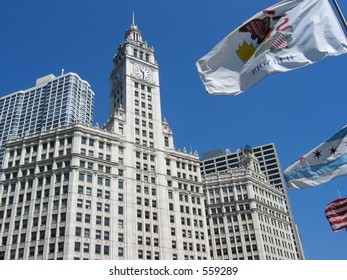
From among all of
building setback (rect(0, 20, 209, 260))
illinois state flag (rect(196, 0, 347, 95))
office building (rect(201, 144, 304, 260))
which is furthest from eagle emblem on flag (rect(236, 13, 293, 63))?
office building (rect(201, 144, 304, 260))

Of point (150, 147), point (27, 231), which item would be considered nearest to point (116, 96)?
point (150, 147)

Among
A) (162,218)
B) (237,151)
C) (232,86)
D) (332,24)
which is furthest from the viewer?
(237,151)

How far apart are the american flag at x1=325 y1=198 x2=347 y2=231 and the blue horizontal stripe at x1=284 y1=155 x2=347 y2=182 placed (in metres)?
9.88

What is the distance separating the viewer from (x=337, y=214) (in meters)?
32.8

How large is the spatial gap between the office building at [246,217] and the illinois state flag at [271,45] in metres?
98.4

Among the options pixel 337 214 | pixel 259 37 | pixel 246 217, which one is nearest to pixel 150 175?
pixel 246 217

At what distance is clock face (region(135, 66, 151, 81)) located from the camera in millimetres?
117625

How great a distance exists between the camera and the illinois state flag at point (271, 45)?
20875 mm

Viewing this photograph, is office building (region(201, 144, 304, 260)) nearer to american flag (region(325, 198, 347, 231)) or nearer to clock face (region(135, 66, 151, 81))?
clock face (region(135, 66, 151, 81))

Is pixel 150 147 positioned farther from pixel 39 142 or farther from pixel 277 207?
pixel 277 207

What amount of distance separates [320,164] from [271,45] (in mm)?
7900

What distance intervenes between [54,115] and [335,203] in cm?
17893

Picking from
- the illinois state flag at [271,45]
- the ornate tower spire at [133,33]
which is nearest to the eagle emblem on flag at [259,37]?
the illinois state flag at [271,45]

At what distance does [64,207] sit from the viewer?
3339 inches
